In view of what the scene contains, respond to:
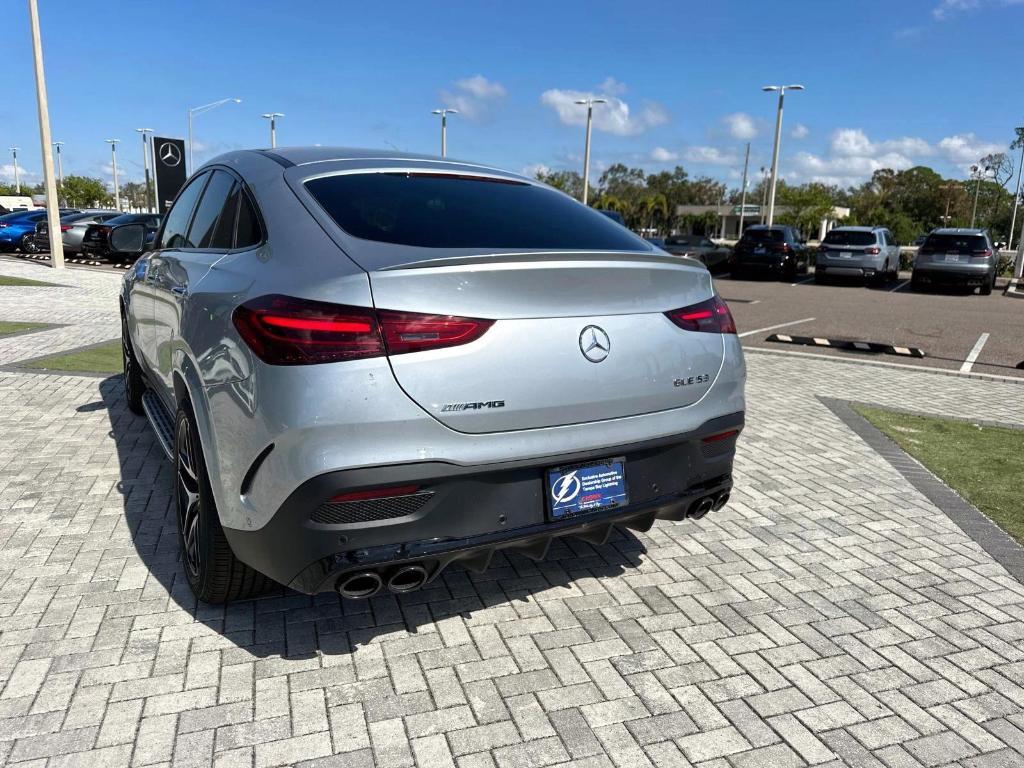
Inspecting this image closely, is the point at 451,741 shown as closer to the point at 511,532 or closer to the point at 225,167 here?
the point at 511,532

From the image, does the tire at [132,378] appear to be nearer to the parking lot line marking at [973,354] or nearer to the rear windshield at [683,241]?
the parking lot line marking at [973,354]

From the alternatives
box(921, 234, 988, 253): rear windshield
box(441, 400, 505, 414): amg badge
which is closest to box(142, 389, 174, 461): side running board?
box(441, 400, 505, 414): amg badge

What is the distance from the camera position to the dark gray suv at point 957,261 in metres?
21.1

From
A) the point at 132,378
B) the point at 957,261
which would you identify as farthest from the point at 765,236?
the point at 132,378

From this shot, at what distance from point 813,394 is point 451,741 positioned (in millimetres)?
6538

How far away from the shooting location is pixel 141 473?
15.8 feet

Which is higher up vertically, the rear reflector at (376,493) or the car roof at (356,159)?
the car roof at (356,159)

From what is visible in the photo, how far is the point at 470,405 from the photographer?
2475 mm

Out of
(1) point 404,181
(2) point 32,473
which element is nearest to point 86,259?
(2) point 32,473

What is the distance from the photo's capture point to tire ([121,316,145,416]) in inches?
225

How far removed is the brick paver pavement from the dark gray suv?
19.4m

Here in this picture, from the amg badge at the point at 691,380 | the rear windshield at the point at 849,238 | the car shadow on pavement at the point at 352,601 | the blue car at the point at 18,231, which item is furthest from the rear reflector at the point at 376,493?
the blue car at the point at 18,231

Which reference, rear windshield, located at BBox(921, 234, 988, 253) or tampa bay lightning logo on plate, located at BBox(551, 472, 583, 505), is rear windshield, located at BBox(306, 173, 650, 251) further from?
rear windshield, located at BBox(921, 234, 988, 253)

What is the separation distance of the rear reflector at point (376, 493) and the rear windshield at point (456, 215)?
818mm
